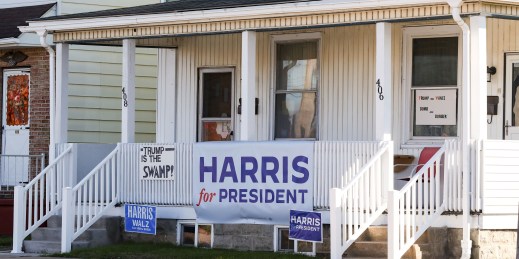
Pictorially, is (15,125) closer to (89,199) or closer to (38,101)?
(38,101)

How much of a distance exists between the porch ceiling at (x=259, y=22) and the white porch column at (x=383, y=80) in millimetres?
226

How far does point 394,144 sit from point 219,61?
3.79m

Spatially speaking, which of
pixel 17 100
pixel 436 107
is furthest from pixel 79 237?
pixel 436 107

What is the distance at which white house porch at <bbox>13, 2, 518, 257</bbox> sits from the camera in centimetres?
1593

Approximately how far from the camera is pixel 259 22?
17.8 metres

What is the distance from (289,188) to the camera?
17469 mm

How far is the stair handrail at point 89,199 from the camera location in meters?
18.5

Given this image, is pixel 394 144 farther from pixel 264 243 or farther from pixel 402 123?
pixel 264 243

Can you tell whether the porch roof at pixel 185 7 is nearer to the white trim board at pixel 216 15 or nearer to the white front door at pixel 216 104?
the white trim board at pixel 216 15

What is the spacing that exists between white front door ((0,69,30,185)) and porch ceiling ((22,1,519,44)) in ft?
10.1

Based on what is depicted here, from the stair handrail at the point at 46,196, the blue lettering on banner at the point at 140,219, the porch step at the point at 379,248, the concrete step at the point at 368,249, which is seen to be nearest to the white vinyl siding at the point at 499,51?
the porch step at the point at 379,248

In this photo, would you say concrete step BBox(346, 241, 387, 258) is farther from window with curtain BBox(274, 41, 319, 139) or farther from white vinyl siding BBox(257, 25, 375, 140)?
window with curtain BBox(274, 41, 319, 139)

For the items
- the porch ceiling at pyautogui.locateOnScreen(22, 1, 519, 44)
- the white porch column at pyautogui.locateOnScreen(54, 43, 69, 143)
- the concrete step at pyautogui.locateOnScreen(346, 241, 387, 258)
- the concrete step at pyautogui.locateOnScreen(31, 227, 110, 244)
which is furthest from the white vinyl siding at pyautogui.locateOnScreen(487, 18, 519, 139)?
the white porch column at pyautogui.locateOnScreen(54, 43, 69, 143)

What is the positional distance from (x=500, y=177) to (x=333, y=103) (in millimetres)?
3676
